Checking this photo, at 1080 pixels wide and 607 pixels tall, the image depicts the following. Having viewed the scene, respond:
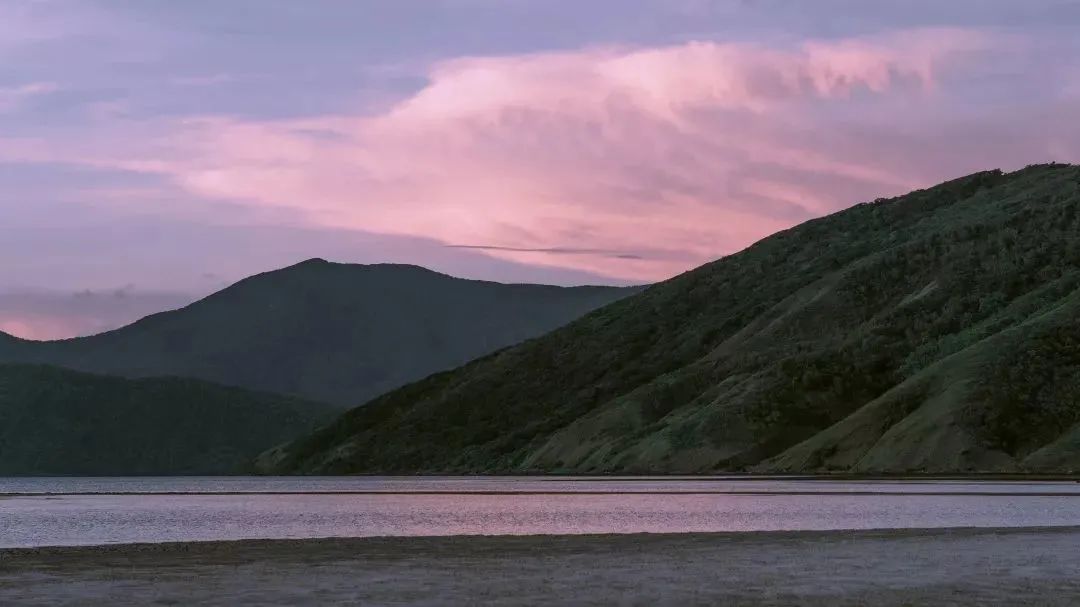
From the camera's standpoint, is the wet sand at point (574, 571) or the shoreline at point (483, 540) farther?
the shoreline at point (483, 540)

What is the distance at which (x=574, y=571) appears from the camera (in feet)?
114

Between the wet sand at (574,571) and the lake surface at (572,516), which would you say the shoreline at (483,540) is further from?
the lake surface at (572,516)

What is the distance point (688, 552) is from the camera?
41.3m

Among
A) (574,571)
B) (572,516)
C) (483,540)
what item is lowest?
(572,516)

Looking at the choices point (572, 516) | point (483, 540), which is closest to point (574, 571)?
point (483, 540)

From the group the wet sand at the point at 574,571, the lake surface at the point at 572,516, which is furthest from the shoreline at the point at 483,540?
the lake surface at the point at 572,516

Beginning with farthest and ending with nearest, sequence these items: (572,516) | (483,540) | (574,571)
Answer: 1. (572,516)
2. (483,540)
3. (574,571)

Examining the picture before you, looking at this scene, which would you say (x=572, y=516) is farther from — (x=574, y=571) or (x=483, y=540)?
(x=574, y=571)

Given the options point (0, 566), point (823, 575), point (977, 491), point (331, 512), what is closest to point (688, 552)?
point (823, 575)

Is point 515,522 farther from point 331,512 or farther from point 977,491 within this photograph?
point 977,491

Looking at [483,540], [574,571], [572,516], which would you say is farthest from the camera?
[572,516]

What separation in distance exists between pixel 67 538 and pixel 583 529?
19040 mm

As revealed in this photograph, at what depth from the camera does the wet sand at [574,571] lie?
Result: 92.7ft

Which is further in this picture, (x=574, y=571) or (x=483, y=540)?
(x=483, y=540)
